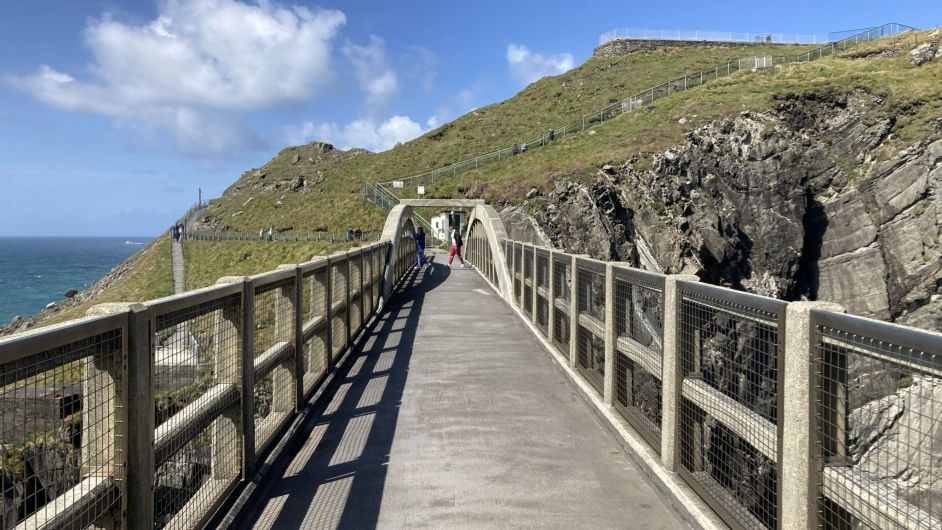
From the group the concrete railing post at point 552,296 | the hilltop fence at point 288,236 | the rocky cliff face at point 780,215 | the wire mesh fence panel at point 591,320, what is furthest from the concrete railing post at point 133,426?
the hilltop fence at point 288,236

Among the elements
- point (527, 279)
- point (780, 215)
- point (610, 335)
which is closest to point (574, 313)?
point (610, 335)

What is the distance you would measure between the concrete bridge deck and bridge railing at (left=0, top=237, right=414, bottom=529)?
535 mm

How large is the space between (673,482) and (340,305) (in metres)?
5.73

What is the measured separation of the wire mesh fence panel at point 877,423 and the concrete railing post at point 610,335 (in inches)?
125

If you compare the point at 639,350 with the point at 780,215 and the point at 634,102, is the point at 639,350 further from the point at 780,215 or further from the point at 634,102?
the point at 634,102

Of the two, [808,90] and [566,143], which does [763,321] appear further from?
[566,143]

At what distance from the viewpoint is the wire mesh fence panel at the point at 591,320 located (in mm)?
7055

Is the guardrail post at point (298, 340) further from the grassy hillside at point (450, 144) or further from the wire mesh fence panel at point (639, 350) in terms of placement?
the grassy hillside at point (450, 144)

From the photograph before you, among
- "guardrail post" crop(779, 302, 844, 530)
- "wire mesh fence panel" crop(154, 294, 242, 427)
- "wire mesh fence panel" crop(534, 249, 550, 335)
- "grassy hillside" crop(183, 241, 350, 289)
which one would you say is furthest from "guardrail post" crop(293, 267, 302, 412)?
"grassy hillside" crop(183, 241, 350, 289)

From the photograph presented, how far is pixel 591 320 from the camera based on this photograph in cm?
734

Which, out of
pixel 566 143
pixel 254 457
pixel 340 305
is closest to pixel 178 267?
pixel 566 143

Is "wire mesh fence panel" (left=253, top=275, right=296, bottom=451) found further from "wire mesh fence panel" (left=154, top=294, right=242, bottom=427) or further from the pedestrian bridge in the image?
"wire mesh fence panel" (left=154, top=294, right=242, bottom=427)

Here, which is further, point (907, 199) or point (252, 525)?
point (907, 199)

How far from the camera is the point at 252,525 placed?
4.16 meters
